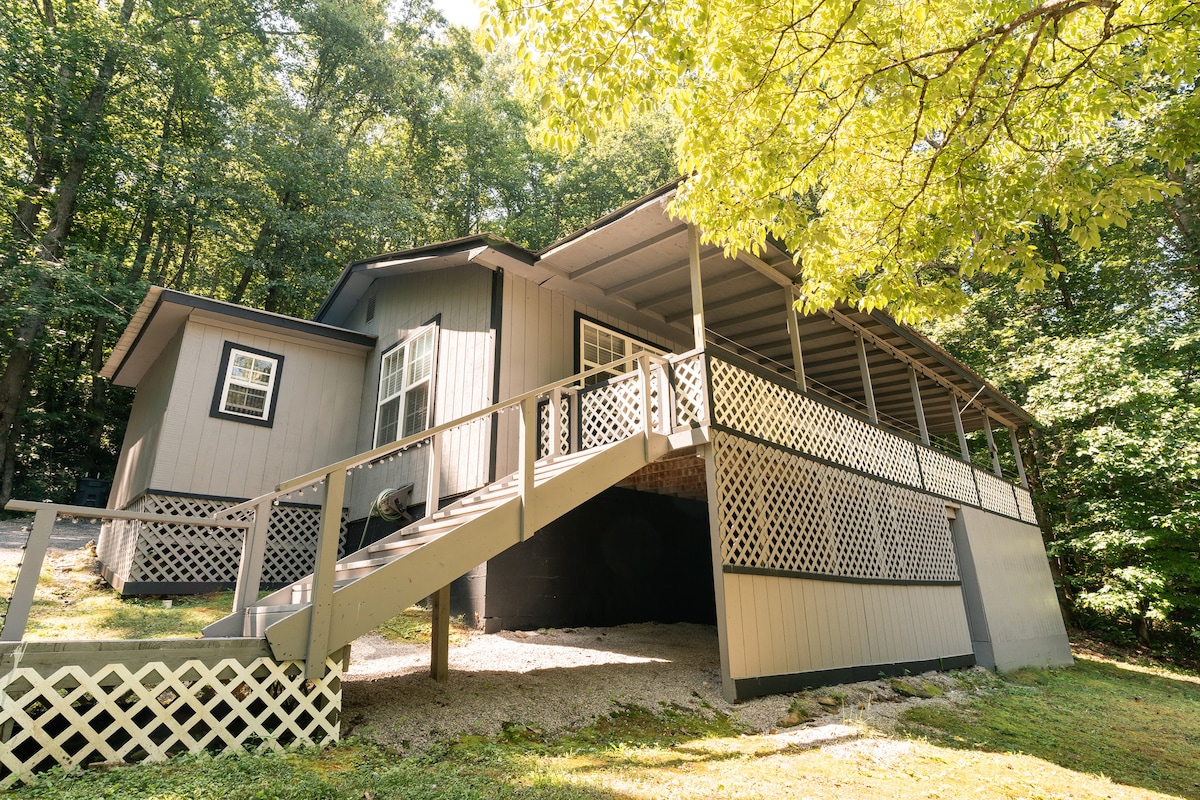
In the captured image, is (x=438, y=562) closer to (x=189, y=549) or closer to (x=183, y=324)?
(x=189, y=549)

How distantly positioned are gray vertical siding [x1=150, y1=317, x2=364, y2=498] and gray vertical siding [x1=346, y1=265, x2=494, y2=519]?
0.45 m

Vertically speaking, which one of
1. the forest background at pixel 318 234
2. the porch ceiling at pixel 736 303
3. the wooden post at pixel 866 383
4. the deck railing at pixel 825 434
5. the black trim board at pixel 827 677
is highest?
the forest background at pixel 318 234

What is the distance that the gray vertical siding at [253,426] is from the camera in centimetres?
949

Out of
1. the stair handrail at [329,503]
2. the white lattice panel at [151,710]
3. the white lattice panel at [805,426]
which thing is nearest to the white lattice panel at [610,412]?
the stair handrail at [329,503]

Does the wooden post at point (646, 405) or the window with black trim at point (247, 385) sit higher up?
the window with black trim at point (247, 385)

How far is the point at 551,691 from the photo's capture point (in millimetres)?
5434

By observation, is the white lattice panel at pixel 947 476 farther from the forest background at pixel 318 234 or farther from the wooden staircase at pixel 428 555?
the wooden staircase at pixel 428 555

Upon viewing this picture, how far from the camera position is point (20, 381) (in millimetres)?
16312

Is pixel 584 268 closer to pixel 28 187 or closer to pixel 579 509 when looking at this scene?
pixel 579 509

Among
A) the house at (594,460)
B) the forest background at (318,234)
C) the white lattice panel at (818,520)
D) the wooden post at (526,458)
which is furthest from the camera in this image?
the forest background at (318,234)

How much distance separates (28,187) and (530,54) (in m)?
19.7

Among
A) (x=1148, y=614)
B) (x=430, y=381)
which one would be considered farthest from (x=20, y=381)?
(x=1148, y=614)

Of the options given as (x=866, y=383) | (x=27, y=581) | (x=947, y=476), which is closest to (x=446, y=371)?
(x=27, y=581)

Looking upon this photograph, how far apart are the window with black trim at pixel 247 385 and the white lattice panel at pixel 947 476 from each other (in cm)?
1122
